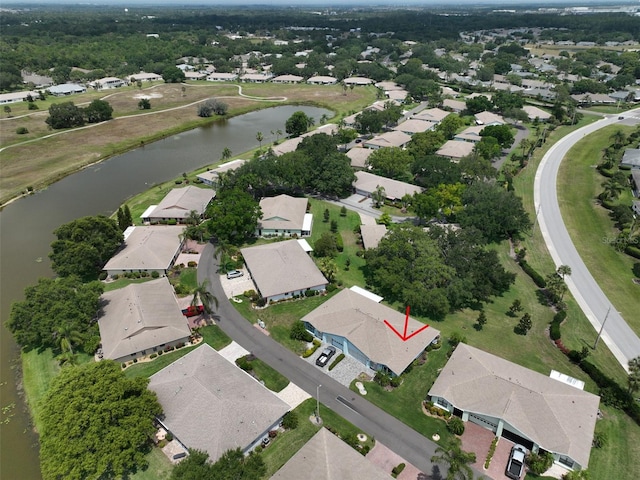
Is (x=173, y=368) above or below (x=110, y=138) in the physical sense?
above

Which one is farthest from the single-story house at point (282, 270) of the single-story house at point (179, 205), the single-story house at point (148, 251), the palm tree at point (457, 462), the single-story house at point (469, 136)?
the single-story house at point (469, 136)

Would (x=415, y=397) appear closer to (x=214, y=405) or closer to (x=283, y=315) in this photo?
(x=283, y=315)

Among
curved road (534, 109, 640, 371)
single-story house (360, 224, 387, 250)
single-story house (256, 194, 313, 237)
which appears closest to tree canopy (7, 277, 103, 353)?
single-story house (256, 194, 313, 237)

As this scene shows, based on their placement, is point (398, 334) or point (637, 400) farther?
point (398, 334)

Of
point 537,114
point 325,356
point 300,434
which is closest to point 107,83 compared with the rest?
point 537,114

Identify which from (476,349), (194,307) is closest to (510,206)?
(476,349)

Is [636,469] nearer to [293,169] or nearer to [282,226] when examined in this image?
[282,226]

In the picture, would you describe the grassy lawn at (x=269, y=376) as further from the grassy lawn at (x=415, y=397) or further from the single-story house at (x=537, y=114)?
the single-story house at (x=537, y=114)
